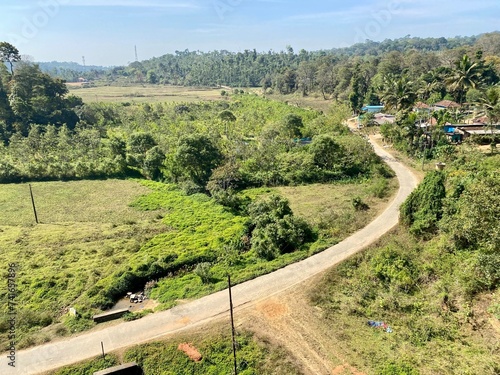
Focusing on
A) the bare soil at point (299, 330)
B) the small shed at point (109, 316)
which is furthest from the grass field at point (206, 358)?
the small shed at point (109, 316)

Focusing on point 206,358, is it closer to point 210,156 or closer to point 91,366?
point 91,366

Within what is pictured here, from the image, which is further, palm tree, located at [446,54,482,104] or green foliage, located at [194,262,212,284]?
palm tree, located at [446,54,482,104]

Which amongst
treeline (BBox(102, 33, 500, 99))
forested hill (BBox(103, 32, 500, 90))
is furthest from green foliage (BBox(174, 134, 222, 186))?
forested hill (BBox(103, 32, 500, 90))

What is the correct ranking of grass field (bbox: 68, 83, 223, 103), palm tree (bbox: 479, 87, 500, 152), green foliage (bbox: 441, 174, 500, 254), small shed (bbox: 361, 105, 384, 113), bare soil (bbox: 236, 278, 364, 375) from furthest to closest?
grass field (bbox: 68, 83, 223, 103) → small shed (bbox: 361, 105, 384, 113) → palm tree (bbox: 479, 87, 500, 152) → green foliage (bbox: 441, 174, 500, 254) → bare soil (bbox: 236, 278, 364, 375)

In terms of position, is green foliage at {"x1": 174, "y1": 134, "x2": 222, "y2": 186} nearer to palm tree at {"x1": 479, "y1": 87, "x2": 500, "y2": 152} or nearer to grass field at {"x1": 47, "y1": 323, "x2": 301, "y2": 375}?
grass field at {"x1": 47, "y1": 323, "x2": 301, "y2": 375}

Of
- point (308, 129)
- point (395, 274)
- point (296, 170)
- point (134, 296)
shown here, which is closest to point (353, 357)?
point (395, 274)

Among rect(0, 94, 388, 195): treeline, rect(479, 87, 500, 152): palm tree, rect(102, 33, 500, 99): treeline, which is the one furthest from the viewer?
rect(102, 33, 500, 99): treeline
